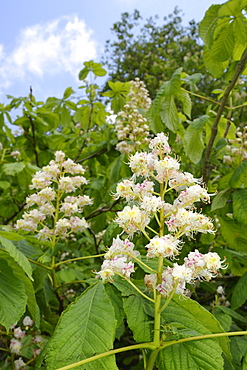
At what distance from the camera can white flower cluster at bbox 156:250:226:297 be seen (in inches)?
33.7

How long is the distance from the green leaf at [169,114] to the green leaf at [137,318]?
1.24 m

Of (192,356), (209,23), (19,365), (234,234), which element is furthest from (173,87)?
(19,365)

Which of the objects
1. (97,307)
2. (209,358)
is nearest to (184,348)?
(209,358)

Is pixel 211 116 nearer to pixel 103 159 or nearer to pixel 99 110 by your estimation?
pixel 103 159

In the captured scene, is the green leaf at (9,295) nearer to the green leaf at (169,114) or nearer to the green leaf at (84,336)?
the green leaf at (84,336)

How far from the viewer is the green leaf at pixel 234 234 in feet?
6.08

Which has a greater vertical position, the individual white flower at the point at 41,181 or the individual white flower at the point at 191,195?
the individual white flower at the point at 41,181

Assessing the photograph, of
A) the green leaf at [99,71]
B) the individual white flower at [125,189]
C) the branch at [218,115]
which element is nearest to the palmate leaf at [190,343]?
the individual white flower at [125,189]

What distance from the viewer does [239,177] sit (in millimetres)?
1756

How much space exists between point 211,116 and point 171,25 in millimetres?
11115

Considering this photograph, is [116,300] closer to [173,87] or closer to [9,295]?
[9,295]

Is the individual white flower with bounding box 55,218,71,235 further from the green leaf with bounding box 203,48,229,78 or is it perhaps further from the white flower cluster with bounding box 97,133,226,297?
the green leaf with bounding box 203,48,229,78

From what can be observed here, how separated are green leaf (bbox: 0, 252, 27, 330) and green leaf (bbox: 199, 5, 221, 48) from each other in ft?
4.90

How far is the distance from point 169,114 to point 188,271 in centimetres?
131
